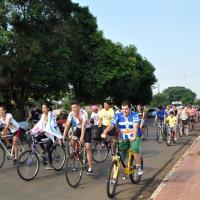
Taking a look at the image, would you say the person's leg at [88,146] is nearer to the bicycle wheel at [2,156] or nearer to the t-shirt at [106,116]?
the bicycle wheel at [2,156]

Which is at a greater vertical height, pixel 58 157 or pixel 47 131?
pixel 47 131

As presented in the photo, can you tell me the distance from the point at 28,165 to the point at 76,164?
1.29 metres

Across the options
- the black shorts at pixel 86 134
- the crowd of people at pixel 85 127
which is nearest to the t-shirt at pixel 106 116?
the crowd of people at pixel 85 127

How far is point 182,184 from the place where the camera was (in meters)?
9.62

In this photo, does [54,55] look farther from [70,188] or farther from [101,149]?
[70,188]

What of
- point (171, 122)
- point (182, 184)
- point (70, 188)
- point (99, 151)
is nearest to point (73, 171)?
point (70, 188)

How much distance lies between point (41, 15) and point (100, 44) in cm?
990

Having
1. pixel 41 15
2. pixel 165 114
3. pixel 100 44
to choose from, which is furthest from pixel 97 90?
pixel 165 114

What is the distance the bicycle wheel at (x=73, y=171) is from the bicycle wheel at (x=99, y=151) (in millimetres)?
3628

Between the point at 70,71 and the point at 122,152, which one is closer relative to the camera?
the point at 122,152

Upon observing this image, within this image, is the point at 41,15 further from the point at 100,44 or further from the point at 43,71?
the point at 100,44

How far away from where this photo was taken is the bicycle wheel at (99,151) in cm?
1373

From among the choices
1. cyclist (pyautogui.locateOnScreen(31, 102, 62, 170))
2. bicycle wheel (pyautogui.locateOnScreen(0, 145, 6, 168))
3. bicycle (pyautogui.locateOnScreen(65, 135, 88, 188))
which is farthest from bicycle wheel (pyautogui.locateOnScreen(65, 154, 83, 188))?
bicycle wheel (pyautogui.locateOnScreen(0, 145, 6, 168))

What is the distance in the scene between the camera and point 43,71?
31516 millimetres
